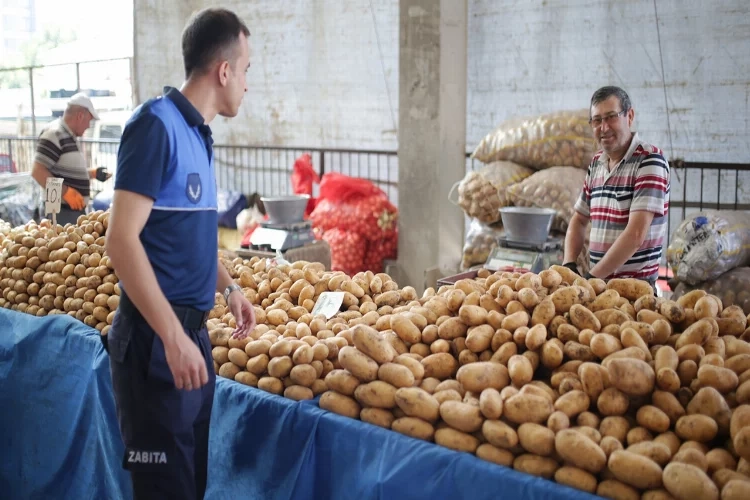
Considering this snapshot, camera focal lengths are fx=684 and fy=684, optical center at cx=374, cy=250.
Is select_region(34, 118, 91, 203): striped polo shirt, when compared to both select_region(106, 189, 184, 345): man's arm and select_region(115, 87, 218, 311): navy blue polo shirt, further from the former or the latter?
select_region(106, 189, 184, 345): man's arm

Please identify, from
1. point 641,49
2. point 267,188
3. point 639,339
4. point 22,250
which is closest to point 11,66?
point 267,188

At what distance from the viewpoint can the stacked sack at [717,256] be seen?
3705mm

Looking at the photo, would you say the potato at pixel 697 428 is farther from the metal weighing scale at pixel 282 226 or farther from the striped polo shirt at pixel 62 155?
the striped polo shirt at pixel 62 155

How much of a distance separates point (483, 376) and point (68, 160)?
4.20 metres

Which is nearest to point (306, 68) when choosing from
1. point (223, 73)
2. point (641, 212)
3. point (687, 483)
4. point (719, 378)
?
point (641, 212)

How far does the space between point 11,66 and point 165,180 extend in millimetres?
10669

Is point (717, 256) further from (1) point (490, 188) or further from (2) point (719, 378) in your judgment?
(2) point (719, 378)

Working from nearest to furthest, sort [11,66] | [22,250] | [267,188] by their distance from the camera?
[22,250] → [267,188] → [11,66]

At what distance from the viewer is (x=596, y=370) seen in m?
1.62

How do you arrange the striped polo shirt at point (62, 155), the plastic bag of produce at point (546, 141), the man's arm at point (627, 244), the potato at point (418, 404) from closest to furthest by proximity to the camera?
the potato at point (418, 404) → the man's arm at point (627, 244) → the plastic bag of produce at point (546, 141) → the striped polo shirt at point (62, 155)

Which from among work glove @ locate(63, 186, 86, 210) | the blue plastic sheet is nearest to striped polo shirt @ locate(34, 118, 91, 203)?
work glove @ locate(63, 186, 86, 210)

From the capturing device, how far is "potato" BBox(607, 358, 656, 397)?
1.57 metres

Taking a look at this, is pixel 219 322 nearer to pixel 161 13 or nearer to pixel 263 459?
pixel 263 459

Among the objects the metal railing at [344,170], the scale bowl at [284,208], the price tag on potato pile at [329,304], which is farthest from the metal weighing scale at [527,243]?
the scale bowl at [284,208]
